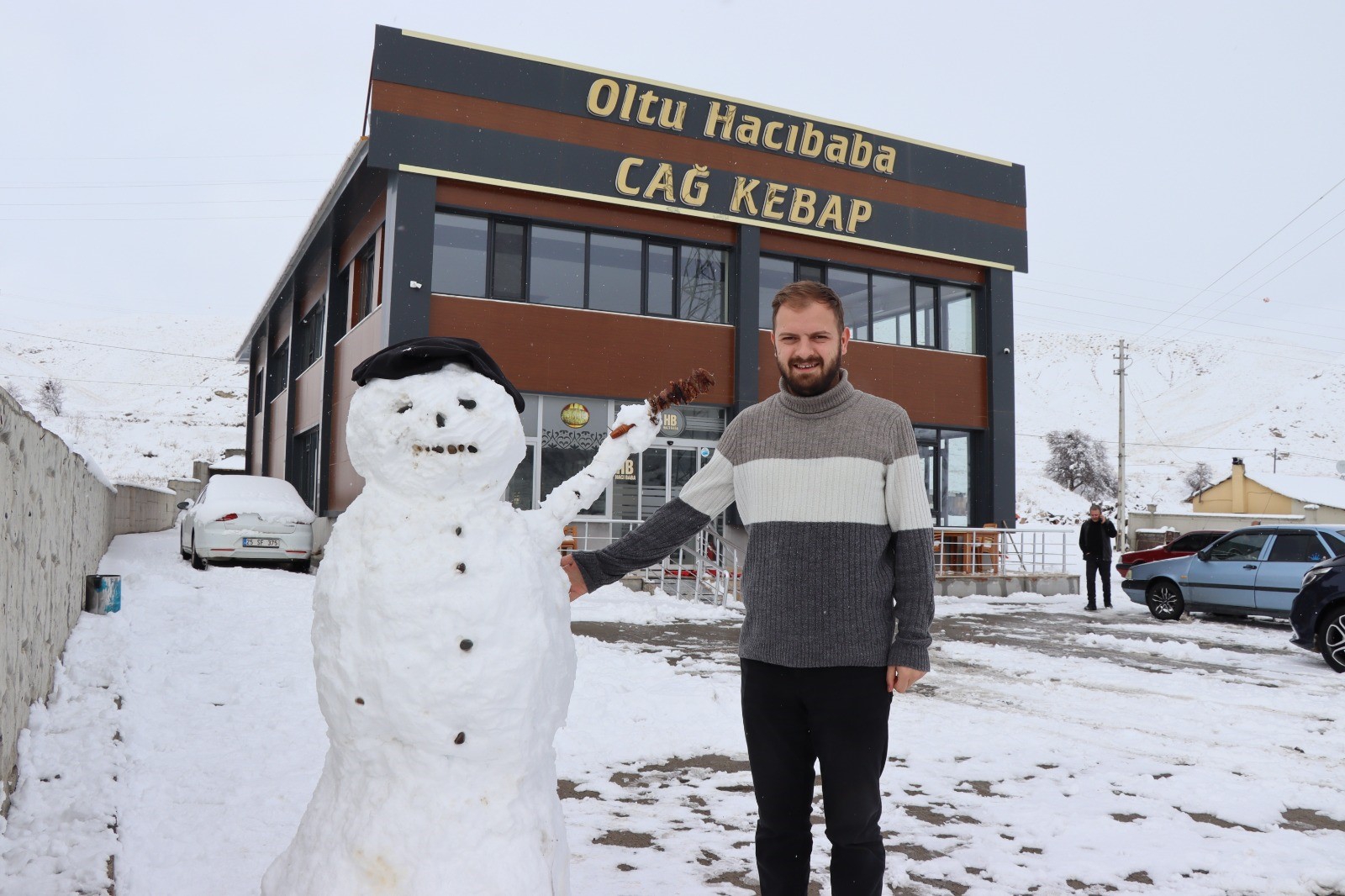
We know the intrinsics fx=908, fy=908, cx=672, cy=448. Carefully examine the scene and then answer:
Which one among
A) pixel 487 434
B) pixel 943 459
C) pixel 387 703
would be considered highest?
pixel 943 459

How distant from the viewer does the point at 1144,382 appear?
14762 centimetres

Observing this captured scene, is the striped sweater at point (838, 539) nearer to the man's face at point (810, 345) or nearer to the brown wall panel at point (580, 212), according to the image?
the man's face at point (810, 345)

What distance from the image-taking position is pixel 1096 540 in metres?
13.2

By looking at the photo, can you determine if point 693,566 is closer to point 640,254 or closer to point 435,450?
point 640,254

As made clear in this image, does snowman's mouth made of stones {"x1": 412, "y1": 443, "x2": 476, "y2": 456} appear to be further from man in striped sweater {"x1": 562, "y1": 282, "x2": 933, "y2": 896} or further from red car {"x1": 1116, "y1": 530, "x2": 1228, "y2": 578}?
A: red car {"x1": 1116, "y1": 530, "x2": 1228, "y2": 578}

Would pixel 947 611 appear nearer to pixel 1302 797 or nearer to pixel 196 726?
pixel 1302 797

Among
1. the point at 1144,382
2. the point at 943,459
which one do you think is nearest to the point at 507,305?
the point at 943,459

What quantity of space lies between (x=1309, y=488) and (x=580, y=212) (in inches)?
1767

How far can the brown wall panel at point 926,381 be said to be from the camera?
53.7ft

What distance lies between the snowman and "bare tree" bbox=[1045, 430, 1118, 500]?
74256 mm

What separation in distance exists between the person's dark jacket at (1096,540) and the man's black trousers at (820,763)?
11930 mm

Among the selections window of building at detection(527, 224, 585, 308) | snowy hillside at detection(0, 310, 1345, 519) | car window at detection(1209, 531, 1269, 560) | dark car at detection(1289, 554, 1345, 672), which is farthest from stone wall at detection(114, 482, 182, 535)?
snowy hillside at detection(0, 310, 1345, 519)

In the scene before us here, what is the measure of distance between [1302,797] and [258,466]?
89.7ft

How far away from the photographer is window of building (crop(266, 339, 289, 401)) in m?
22.7
